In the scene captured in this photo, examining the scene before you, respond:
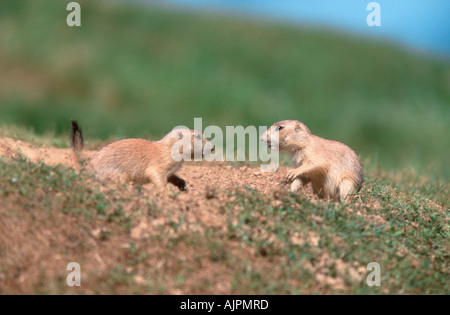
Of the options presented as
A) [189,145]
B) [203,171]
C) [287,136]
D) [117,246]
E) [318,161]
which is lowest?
[117,246]

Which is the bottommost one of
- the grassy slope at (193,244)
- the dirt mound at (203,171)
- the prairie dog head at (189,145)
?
the grassy slope at (193,244)

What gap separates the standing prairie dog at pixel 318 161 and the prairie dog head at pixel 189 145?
71 cm

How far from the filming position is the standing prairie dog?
6312mm

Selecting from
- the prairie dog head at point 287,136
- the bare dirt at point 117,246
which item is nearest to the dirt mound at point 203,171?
the prairie dog head at point 287,136

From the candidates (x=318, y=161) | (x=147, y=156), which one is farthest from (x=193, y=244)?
(x=318, y=161)

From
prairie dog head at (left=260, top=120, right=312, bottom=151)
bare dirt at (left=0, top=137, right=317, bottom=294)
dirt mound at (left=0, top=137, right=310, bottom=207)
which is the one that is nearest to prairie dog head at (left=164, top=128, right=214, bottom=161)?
dirt mound at (left=0, top=137, right=310, bottom=207)

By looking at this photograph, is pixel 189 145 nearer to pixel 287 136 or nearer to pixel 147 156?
pixel 147 156

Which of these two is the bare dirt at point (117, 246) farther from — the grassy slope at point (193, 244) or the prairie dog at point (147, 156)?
the prairie dog at point (147, 156)

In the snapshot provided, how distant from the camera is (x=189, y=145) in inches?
251

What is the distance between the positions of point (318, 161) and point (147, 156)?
1916 mm

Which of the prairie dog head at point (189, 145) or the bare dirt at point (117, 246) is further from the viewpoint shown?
the prairie dog head at point (189, 145)

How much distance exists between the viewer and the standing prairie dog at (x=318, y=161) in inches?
249

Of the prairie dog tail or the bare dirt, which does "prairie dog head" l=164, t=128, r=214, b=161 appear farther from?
the bare dirt

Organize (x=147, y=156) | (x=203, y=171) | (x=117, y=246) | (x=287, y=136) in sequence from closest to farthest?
(x=117, y=246)
(x=147, y=156)
(x=287, y=136)
(x=203, y=171)
